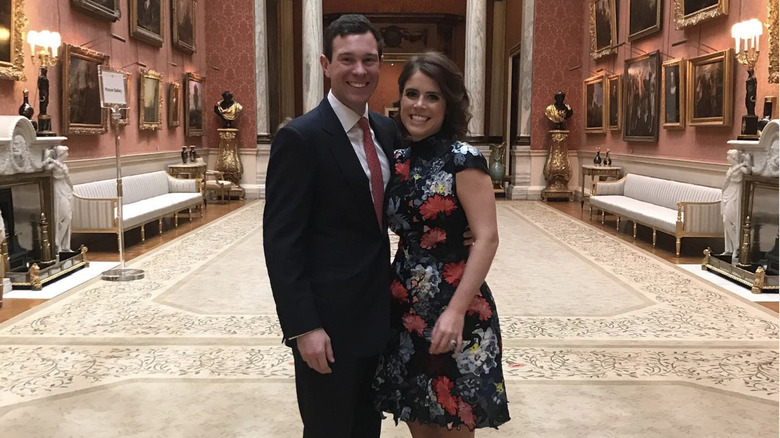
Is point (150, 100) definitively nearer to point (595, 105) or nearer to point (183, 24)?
point (183, 24)

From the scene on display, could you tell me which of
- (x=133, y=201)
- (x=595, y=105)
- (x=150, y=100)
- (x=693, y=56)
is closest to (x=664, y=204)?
(x=693, y=56)

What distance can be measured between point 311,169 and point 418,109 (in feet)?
1.25

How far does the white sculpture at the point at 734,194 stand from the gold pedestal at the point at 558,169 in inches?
311

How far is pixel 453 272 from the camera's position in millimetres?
2082

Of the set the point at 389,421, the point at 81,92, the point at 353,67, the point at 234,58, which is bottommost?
the point at 389,421

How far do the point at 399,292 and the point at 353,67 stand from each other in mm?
713

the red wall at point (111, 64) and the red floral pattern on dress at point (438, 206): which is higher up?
the red wall at point (111, 64)

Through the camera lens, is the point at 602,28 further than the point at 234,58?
No

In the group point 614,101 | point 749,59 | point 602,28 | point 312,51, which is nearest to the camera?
point 749,59

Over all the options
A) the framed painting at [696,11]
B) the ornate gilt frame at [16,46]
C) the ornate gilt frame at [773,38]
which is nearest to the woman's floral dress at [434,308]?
the ornate gilt frame at [16,46]

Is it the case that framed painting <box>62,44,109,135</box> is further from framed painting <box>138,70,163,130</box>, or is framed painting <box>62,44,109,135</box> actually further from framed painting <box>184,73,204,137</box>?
framed painting <box>184,73,204,137</box>

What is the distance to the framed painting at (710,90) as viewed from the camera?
9.09 meters

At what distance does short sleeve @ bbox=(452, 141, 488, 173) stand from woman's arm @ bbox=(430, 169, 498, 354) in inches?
0.6

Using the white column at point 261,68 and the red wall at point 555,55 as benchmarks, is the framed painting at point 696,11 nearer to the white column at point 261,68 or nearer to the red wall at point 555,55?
the red wall at point 555,55
